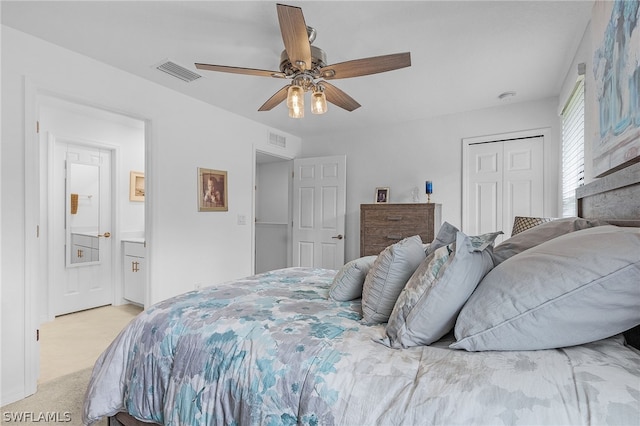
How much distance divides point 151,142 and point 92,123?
5.33ft

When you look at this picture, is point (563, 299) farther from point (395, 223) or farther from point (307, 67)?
point (395, 223)

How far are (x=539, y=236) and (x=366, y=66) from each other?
1344 mm

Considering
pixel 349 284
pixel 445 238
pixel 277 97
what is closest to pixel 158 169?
pixel 277 97

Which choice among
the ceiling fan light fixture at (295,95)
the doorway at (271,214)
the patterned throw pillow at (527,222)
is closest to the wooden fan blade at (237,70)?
the ceiling fan light fixture at (295,95)

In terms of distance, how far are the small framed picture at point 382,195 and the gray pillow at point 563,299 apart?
3.30m

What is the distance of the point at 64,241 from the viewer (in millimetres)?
3898

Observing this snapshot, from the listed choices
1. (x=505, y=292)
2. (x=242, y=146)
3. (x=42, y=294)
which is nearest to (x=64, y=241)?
(x=42, y=294)

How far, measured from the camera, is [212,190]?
3676mm

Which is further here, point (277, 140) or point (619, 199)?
point (277, 140)

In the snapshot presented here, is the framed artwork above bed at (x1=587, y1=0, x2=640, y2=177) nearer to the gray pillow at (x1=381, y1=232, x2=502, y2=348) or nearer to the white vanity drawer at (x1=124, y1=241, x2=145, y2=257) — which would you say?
the gray pillow at (x1=381, y1=232, x2=502, y2=348)

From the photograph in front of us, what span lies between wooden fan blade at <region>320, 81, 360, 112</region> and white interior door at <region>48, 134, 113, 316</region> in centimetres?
336

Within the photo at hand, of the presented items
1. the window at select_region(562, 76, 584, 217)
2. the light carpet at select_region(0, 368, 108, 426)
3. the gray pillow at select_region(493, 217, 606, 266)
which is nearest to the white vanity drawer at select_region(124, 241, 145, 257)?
the light carpet at select_region(0, 368, 108, 426)

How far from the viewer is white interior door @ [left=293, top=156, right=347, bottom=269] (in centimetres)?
454

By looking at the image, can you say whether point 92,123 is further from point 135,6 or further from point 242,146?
point 135,6
